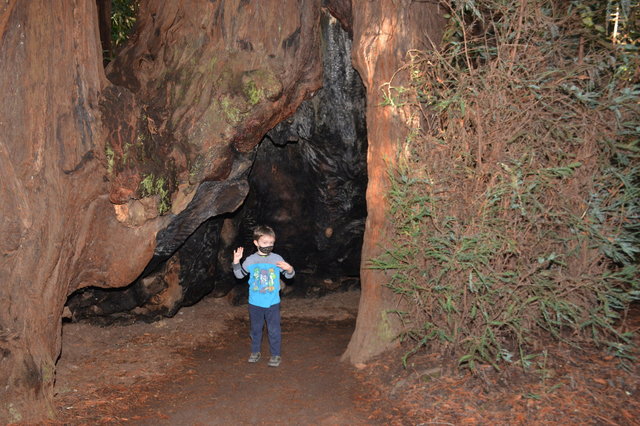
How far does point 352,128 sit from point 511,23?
4026mm

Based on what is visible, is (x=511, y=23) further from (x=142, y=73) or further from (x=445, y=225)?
(x=142, y=73)

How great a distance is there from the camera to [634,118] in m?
5.33

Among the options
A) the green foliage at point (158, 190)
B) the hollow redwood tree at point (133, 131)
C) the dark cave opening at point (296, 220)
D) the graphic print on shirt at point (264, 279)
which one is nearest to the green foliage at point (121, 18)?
the hollow redwood tree at point (133, 131)

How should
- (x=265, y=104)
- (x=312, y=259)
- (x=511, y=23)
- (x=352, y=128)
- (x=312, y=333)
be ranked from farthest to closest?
(x=312, y=259)
(x=352, y=128)
(x=312, y=333)
(x=265, y=104)
(x=511, y=23)

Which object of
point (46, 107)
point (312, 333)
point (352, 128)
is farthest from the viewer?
point (352, 128)

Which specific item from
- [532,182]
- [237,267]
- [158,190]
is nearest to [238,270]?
[237,267]

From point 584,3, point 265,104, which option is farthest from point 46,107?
point 584,3

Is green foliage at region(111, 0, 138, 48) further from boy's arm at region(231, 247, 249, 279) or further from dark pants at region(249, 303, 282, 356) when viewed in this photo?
dark pants at region(249, 303, 282, 356)

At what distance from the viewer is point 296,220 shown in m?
10.2

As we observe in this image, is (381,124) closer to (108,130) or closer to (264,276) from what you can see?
(264,276)

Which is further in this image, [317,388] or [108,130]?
[108,130]

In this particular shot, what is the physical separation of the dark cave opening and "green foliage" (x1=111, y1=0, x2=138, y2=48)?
4.01m

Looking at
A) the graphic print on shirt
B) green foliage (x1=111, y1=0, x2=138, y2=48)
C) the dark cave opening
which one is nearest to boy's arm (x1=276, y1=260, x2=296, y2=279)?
the graphic print on shirt

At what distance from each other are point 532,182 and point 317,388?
9.84ft
